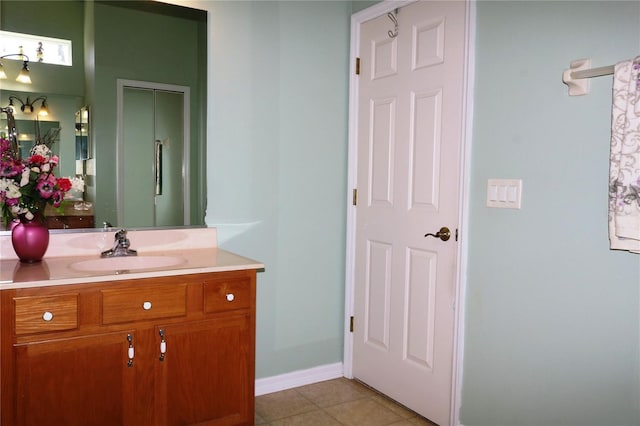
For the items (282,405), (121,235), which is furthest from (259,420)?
(121,235)

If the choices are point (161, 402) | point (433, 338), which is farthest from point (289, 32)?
point (161, 402)

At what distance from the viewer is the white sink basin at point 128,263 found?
7.06 feet

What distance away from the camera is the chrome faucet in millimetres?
2246

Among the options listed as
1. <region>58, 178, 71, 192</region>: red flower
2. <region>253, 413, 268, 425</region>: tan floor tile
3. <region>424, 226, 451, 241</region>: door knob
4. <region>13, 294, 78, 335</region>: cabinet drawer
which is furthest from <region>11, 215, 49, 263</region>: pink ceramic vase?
<region>424, 226, 451, 241</region>: door knob

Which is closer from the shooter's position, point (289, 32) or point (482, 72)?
point (482, 72)

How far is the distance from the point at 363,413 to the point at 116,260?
143 cm

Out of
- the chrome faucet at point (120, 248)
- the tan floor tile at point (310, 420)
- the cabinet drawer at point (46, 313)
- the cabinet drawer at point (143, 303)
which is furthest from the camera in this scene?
the tan floor tile at point (310, 420)

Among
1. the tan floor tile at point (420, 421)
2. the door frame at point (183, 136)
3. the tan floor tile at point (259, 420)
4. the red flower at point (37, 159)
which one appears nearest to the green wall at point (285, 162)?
the door frame at point (183, 136)

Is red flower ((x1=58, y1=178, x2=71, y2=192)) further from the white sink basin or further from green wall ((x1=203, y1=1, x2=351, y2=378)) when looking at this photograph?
green wall ((x1=203, y1=1, x2=351, y2=378))

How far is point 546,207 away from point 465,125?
1.74ft

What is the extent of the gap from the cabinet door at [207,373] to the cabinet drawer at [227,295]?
0.04 m

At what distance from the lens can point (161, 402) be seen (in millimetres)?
2006

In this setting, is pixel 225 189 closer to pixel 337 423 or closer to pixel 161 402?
pixel 161 402

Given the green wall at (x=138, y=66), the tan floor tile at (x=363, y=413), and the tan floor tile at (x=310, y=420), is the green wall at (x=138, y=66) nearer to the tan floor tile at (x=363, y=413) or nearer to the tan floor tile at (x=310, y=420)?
the tan floor tile at (x=310, y=420)
